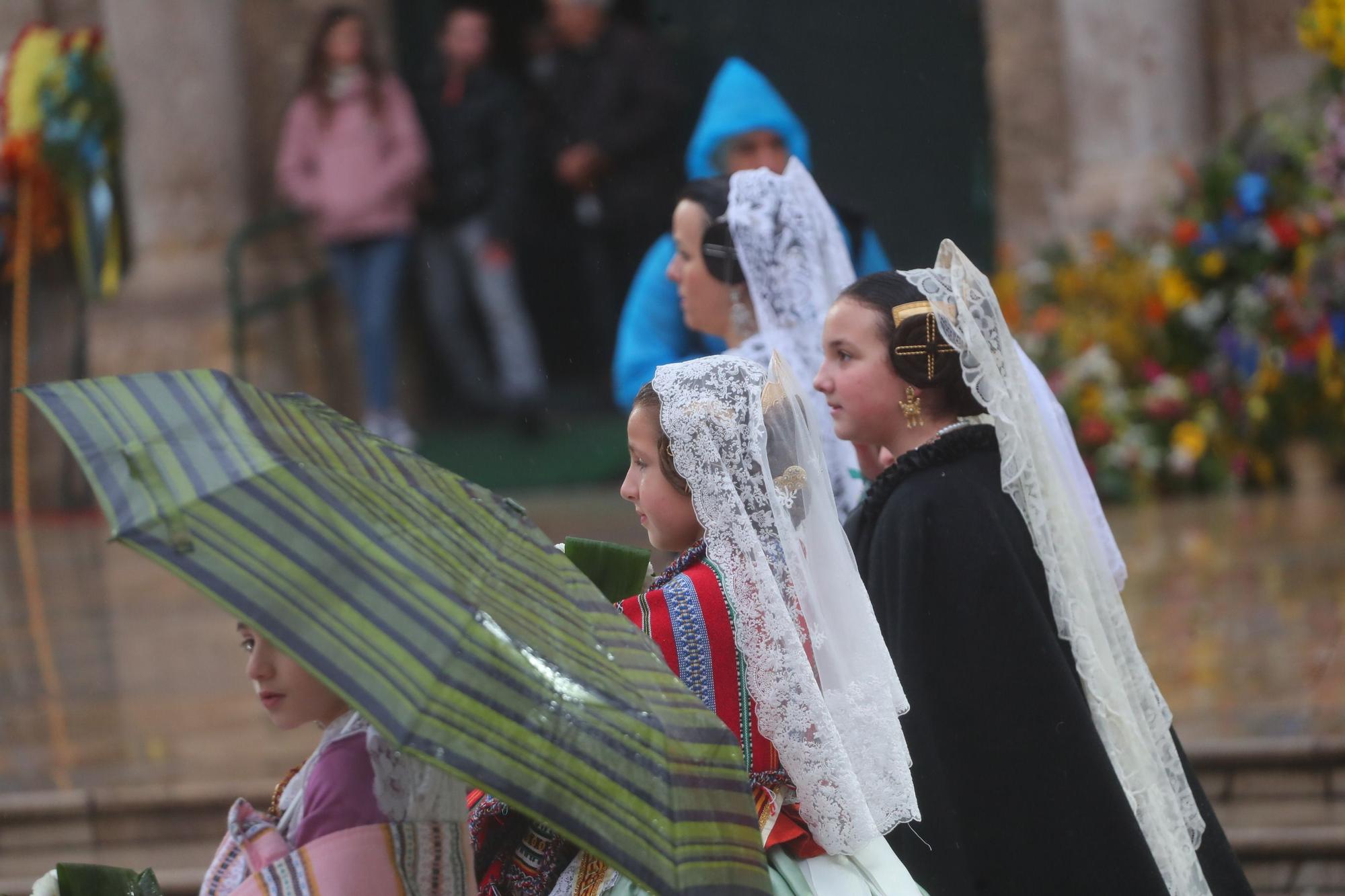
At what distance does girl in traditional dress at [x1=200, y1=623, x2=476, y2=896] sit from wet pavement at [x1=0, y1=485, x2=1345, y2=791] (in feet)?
8.86

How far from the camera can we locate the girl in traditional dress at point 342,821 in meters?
2.32

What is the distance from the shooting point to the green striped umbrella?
6.63ft

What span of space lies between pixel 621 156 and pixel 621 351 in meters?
4.88

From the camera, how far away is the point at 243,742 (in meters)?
5.57

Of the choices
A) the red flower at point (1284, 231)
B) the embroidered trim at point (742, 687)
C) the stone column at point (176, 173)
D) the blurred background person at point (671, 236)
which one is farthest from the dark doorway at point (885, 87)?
the embroidered trim at point (742, 687)

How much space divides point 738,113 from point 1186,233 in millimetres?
4304

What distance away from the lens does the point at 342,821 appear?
238 cm

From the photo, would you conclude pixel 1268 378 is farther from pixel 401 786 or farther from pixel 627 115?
pixel 401 786

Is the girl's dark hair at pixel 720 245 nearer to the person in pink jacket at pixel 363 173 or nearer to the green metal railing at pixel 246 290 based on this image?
the person in pink jacket at pixel 363 173

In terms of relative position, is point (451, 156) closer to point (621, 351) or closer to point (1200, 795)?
point (621, 351)

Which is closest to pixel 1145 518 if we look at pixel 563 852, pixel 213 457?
pixel 563 852

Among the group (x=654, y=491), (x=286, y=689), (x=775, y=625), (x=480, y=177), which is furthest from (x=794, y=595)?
(x=480, y=177)

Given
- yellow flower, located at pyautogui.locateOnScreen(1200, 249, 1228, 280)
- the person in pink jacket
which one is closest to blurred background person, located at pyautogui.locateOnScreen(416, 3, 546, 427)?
the person in pink jacket

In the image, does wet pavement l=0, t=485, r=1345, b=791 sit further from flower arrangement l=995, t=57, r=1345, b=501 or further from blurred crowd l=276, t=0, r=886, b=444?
blurred crowd l=276, t=0, r=886, b=444
